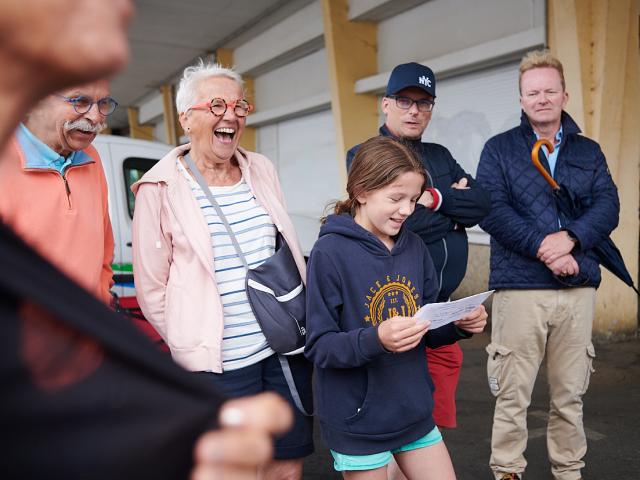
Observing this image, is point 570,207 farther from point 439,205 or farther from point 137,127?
point 137,127

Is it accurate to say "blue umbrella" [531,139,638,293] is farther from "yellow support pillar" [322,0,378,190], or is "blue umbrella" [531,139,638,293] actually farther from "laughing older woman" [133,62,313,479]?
"yellow support pillar" [322,0,378,190]

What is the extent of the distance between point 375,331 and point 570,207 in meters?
1.62

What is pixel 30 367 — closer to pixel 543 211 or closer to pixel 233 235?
pixel 233 235

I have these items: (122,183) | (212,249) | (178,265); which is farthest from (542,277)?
(122,183)

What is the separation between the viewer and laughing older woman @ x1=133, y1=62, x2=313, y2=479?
2281 mm

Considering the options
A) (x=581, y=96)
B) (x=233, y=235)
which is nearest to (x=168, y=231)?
(x=233, y=235)

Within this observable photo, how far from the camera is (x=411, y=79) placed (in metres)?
2.89

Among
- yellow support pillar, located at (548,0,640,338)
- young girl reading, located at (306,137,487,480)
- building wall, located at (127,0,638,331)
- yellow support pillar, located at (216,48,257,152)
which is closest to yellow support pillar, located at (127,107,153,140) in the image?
yellow support pillar, located at (216,48,257,152)

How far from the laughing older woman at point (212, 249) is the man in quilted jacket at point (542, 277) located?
118cm

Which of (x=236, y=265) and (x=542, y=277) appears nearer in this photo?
(x=236, y=265)

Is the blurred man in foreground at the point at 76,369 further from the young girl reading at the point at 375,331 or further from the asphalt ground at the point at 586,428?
the asphalt ground at the point at 586,428

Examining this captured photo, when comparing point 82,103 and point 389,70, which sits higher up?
point 389,70

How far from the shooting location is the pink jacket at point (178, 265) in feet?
7.41

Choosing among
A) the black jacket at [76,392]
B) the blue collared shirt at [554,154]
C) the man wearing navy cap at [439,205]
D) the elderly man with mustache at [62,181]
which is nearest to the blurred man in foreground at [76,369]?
the black jacket at [76,392]
